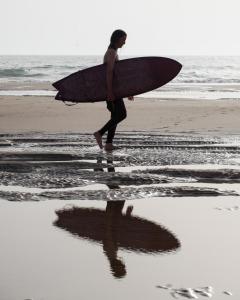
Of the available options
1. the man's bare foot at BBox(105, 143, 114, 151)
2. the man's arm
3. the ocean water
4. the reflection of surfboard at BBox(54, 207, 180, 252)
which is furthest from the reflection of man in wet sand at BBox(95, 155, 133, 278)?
the ocean water

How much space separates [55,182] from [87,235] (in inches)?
84.2

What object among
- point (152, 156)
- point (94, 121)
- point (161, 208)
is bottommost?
point (94, 121)

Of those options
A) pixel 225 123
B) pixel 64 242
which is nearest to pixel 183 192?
pixel 64 242

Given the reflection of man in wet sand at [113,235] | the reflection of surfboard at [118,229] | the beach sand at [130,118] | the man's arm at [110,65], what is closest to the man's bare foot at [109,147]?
the man's arm at [110,65]

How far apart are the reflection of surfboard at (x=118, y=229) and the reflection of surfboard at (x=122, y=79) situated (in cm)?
560

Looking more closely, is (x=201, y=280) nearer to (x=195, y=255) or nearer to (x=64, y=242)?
(x=195, y=255)

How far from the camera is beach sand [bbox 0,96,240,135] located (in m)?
13.4

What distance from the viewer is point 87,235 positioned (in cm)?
469

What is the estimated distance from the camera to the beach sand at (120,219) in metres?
3.61

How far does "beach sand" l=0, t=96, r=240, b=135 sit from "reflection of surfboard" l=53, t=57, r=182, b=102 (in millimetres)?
1284

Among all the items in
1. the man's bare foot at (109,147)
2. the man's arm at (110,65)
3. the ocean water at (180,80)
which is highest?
the man's arm at (110,65)

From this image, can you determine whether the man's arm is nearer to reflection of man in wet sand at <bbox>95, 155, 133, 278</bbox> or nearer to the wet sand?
the wet sand

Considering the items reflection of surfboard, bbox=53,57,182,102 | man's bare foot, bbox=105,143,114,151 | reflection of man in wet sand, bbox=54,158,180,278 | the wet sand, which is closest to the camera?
the wet sand

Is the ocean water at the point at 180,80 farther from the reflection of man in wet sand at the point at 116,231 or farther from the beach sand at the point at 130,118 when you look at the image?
the reflection of man in wet sand at the point at 116,231
